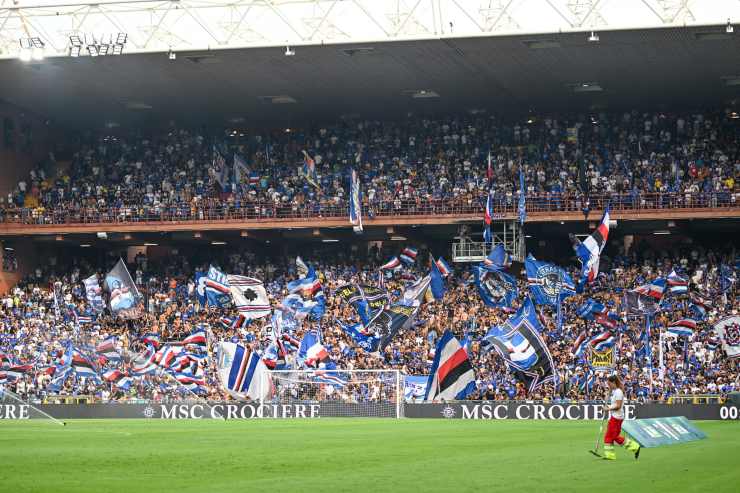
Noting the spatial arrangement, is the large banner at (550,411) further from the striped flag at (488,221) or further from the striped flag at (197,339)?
the striped flag at (488,221)

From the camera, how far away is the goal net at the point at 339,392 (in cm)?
4251

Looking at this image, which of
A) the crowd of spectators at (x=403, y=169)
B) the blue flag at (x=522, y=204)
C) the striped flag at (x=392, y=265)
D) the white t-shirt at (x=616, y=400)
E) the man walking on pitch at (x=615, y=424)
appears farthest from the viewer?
the crowd of spectators at (x=403, y=169)

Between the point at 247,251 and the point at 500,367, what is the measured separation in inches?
776

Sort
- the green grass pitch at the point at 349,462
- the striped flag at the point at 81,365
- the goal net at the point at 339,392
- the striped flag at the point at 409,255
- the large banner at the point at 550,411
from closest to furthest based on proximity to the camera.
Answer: the green grass pitch at the point at 349,462 → the large banner at the point at 550,411 → the goal net at the point at 339,392 → the striped flag at the point at 81,365 → the striped flag at the point at 409,255

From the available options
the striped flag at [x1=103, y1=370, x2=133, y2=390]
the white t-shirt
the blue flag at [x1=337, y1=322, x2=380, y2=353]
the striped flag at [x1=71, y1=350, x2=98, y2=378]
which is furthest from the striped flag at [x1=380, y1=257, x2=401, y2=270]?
the white t-shirt

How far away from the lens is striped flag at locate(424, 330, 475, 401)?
39.8 m

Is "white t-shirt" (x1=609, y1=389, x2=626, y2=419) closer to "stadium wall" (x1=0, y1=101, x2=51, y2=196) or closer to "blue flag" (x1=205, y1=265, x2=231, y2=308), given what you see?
"blue flag" (x1=205, y1=265, x2=231, y2=308)

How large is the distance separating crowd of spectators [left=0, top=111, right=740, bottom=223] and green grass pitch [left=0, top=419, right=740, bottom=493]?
75.7ft

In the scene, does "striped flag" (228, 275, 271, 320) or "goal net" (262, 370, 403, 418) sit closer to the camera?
"goal net" (262, 370, 403, 418)

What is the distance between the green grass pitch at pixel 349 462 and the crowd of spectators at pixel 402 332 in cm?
1264

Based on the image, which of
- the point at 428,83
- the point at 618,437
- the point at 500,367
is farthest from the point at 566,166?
the point at 618,437

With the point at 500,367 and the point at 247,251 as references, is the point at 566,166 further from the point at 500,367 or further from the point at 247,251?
the point at 247,251

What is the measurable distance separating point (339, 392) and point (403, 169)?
600 inches

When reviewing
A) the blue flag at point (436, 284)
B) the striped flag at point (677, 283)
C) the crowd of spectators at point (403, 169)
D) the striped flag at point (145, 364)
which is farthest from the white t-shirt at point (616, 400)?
the crowd of spectators at point (403, 169)
